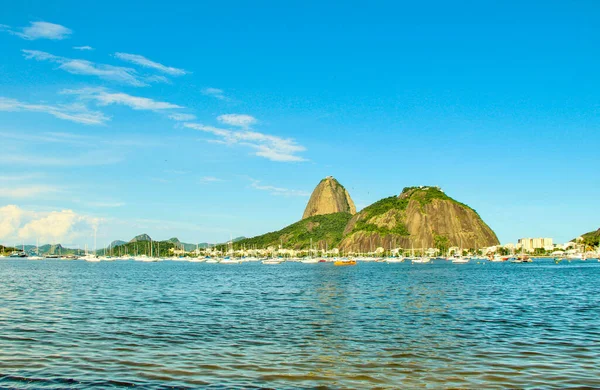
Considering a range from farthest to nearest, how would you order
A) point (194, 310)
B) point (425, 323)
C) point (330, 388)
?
point (194, 310), point (425, 323), point (330, 388)

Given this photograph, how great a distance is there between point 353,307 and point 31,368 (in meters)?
26.9

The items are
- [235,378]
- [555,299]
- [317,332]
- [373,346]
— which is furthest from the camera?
[555,299]

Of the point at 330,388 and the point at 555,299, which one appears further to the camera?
the point at 555,299

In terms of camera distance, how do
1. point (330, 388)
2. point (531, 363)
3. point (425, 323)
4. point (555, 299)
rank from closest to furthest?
1. point (330, 388)
2. point (531, 363)
3. point (425, 323)
4. point (555, 299)

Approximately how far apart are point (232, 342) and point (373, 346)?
22.1 feet

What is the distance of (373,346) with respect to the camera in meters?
23.6

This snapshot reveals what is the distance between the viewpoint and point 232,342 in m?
24.5

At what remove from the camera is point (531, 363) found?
2002 cm

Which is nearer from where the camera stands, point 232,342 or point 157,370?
point 157,370

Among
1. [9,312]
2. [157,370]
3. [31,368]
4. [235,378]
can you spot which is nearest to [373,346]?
[235,378]

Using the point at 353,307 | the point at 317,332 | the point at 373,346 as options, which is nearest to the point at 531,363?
the point at 373,346

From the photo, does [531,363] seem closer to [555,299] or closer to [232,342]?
[232,342]

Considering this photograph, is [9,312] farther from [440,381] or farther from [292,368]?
[440,381]

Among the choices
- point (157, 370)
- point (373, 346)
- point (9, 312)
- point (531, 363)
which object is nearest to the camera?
point (157, 370)
